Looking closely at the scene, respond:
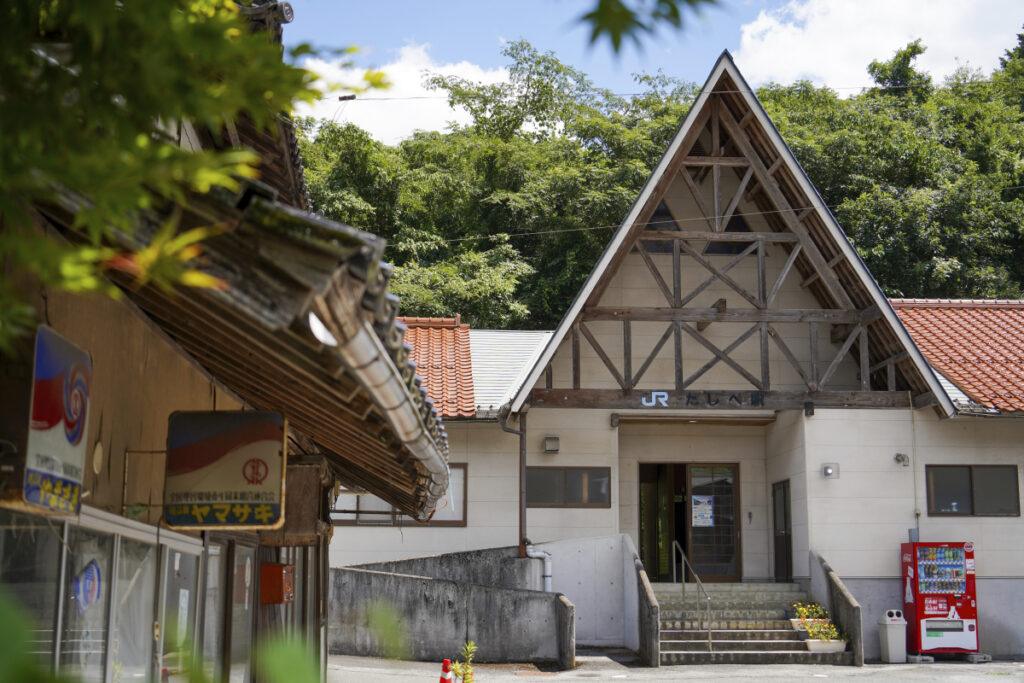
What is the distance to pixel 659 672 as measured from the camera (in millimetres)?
15312

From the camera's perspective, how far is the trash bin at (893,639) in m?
17.0

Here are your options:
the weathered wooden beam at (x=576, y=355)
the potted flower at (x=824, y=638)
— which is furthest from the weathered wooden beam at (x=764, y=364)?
the potted flower at (x=824, y=638)

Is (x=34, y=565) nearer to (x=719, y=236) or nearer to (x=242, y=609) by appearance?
(x=242, y=609)

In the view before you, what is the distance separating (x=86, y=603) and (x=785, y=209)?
51.7 feet

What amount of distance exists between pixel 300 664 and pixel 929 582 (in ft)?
59.5

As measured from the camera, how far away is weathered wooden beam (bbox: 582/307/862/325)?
18.7 m

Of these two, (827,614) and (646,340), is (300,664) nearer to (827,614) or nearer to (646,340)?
(827,614)

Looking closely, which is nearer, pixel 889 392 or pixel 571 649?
pixel 571 649

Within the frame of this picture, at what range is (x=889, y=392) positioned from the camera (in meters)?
18.7

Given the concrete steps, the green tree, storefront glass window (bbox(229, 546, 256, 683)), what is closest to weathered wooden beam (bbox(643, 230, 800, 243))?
the concrete steps

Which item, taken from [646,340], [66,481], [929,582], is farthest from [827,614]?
[66,481]

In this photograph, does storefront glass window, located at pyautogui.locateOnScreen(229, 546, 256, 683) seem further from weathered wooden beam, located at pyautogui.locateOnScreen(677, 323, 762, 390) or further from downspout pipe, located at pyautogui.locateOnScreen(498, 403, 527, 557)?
weathered wooden beam, located at pyautogui.locateOnScreen(677, 323, 762, 390)

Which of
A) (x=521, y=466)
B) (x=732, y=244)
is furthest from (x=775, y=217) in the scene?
(x=521, y=466)

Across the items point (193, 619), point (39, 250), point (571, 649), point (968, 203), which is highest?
point (968, 203)
